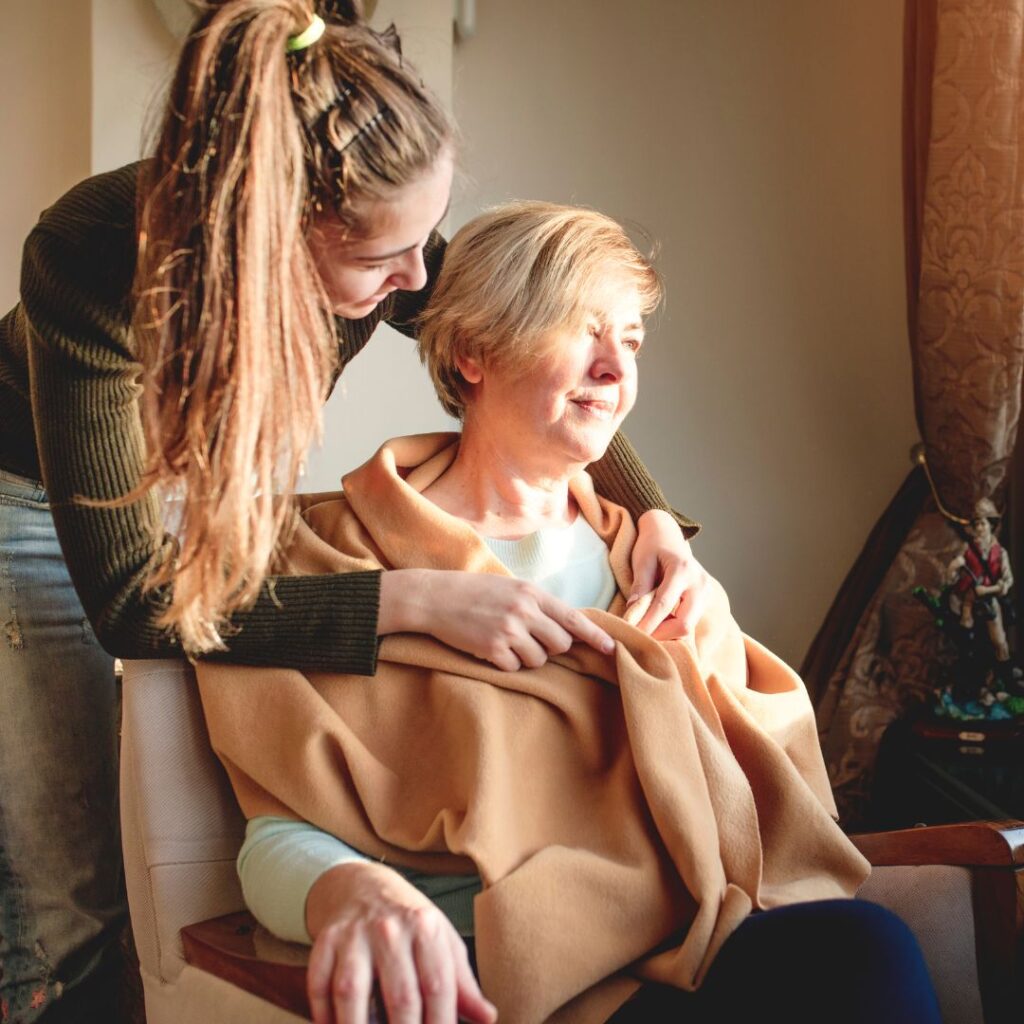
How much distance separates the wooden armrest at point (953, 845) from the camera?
1.40 m

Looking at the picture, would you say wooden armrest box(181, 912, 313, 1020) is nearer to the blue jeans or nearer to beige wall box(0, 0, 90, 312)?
the blue jeans

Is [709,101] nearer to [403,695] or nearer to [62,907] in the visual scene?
[403,695]

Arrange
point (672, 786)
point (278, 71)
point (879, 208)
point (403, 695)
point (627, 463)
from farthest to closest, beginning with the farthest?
point (879, 208), point (627, 463), point (403, 695), point (672, 786), point (278, 71)

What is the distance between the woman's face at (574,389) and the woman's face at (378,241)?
344 mm

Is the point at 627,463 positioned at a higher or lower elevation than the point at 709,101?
lower

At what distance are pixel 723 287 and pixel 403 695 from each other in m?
1.73

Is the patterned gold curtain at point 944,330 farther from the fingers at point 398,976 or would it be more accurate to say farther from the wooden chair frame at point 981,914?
the fingers at point 398,976

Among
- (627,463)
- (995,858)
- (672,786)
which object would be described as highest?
(627,463)

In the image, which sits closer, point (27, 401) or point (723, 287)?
point (27, 401)

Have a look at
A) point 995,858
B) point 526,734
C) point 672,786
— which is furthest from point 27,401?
point 995,858

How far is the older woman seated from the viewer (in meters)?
1.16

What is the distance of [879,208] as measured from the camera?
9.21 ft

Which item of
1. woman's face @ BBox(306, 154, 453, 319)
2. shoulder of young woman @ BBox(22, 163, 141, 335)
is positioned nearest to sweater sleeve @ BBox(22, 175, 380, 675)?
shoulder of young woman @ BBox(22, 163, 141, 335)

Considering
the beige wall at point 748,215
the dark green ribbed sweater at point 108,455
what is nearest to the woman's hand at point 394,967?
the dark green ribbed sweater at point 108,455
